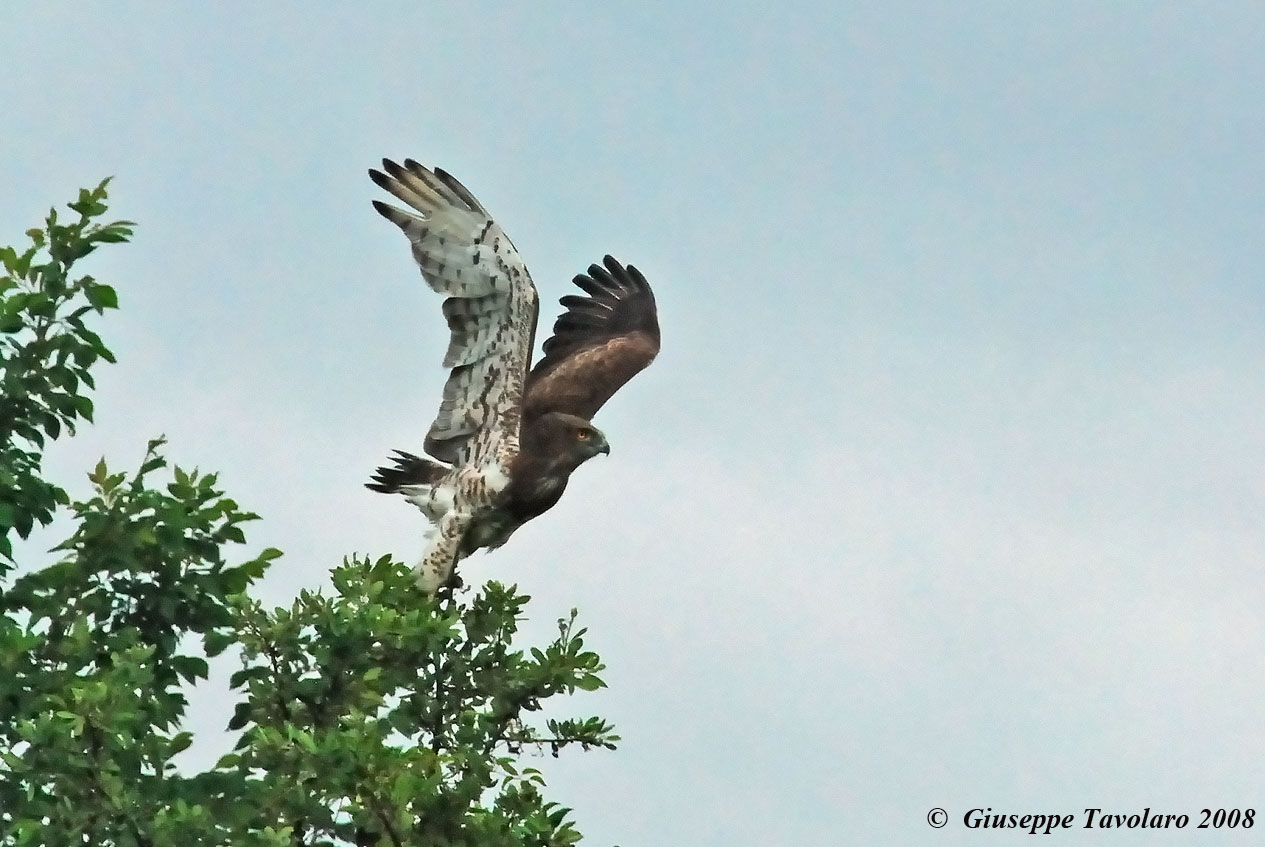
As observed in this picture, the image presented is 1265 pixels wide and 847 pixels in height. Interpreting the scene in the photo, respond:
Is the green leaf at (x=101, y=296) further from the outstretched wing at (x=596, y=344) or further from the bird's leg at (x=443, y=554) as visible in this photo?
the outstretched wing at (x=596, y=344)

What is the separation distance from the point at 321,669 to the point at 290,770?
2.92ft

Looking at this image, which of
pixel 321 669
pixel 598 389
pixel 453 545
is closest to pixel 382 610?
pixel 321 669

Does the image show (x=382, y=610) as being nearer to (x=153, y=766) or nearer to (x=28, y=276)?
(x=153, y=766)

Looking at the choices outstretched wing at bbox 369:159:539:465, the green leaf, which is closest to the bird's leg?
outstretched wing at bbox 369:159:539:465

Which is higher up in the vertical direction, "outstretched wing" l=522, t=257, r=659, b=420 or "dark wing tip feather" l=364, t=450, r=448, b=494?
"outstretched wing" l=522, t=257, r=659, b=420

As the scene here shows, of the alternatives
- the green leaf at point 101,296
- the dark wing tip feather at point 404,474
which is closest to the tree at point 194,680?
the green leaf at point 101,296

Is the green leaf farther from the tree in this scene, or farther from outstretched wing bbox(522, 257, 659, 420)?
outstretched wing bbox(522, 257, 659, 420)

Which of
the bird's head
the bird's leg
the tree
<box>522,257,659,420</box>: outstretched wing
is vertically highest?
<box>522,257,659,420</box>: outstretched wing

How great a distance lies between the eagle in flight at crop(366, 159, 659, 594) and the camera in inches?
522

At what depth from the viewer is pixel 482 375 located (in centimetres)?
1350

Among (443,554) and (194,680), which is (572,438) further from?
(194,680)

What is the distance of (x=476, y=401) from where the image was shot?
13.6 metres

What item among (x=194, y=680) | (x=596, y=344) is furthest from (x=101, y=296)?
(x=596, y=344)

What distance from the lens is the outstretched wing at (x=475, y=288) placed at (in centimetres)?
1323
